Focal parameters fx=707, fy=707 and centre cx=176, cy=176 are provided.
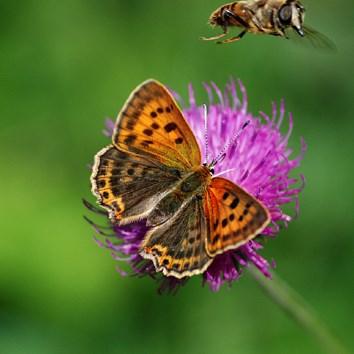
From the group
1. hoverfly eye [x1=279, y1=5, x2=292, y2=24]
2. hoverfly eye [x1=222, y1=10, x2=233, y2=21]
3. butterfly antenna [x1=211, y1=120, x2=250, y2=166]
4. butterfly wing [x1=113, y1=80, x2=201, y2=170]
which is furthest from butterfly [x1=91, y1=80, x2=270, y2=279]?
hoverfly eye [x1=279, y1=5, x2=292, y2=24]

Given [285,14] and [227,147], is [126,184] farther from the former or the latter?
[285,14]

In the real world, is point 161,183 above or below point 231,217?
below

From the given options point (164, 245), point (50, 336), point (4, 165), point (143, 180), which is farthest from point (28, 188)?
point (164, 245)

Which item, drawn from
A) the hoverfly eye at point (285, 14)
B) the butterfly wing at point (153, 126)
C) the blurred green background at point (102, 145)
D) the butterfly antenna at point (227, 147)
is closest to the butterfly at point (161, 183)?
the butterfly wing at point (153, 126)

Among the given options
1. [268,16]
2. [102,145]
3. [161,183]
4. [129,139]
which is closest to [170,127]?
[129,139]

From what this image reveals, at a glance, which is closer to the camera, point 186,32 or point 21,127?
point 21,127

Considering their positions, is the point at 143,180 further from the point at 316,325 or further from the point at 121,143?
the point at 316,325
